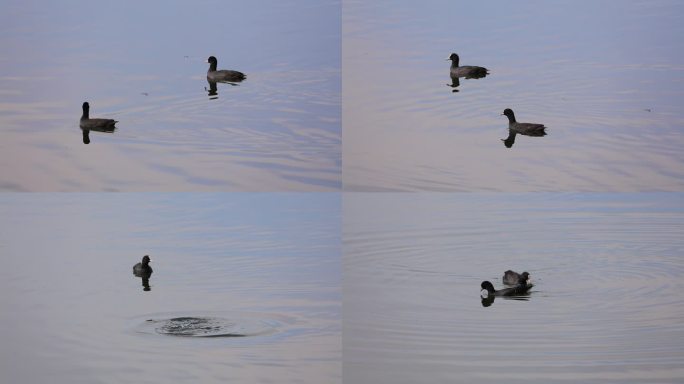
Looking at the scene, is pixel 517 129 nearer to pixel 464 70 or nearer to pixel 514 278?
pixel 464 70

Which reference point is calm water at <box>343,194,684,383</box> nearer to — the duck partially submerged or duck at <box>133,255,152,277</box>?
the duck partially submerged

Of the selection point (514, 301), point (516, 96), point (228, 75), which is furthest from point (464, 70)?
point (514, 301)

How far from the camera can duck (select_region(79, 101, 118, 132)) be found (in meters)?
5.96

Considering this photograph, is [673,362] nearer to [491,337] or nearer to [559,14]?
[491,337]

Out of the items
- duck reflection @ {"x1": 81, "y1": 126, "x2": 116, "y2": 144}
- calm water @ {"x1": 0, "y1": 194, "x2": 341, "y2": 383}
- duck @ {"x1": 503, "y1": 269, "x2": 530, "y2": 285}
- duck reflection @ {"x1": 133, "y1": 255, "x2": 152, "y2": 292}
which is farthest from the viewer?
duck reflection @ {"x1": 81, "y1": 126, "x2": 116, "y2": 144}

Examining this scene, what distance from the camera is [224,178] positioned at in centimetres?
595

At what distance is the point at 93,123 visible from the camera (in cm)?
600

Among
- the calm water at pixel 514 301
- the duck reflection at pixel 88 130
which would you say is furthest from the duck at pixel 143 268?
the duck reflection at pixel 88 130

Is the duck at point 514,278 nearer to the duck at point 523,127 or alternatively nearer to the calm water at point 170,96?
the duck at point 523,127

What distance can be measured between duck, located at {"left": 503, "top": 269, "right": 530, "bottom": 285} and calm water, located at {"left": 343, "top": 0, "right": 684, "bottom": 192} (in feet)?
3.49

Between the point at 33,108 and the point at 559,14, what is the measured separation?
2957 mm

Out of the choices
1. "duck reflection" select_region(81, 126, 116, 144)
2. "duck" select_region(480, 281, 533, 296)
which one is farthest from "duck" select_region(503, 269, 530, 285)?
"duck reflection" select_region(81, 126, 116, 144)

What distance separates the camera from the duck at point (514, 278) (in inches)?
191

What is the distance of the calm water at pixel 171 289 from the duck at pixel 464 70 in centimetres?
96
